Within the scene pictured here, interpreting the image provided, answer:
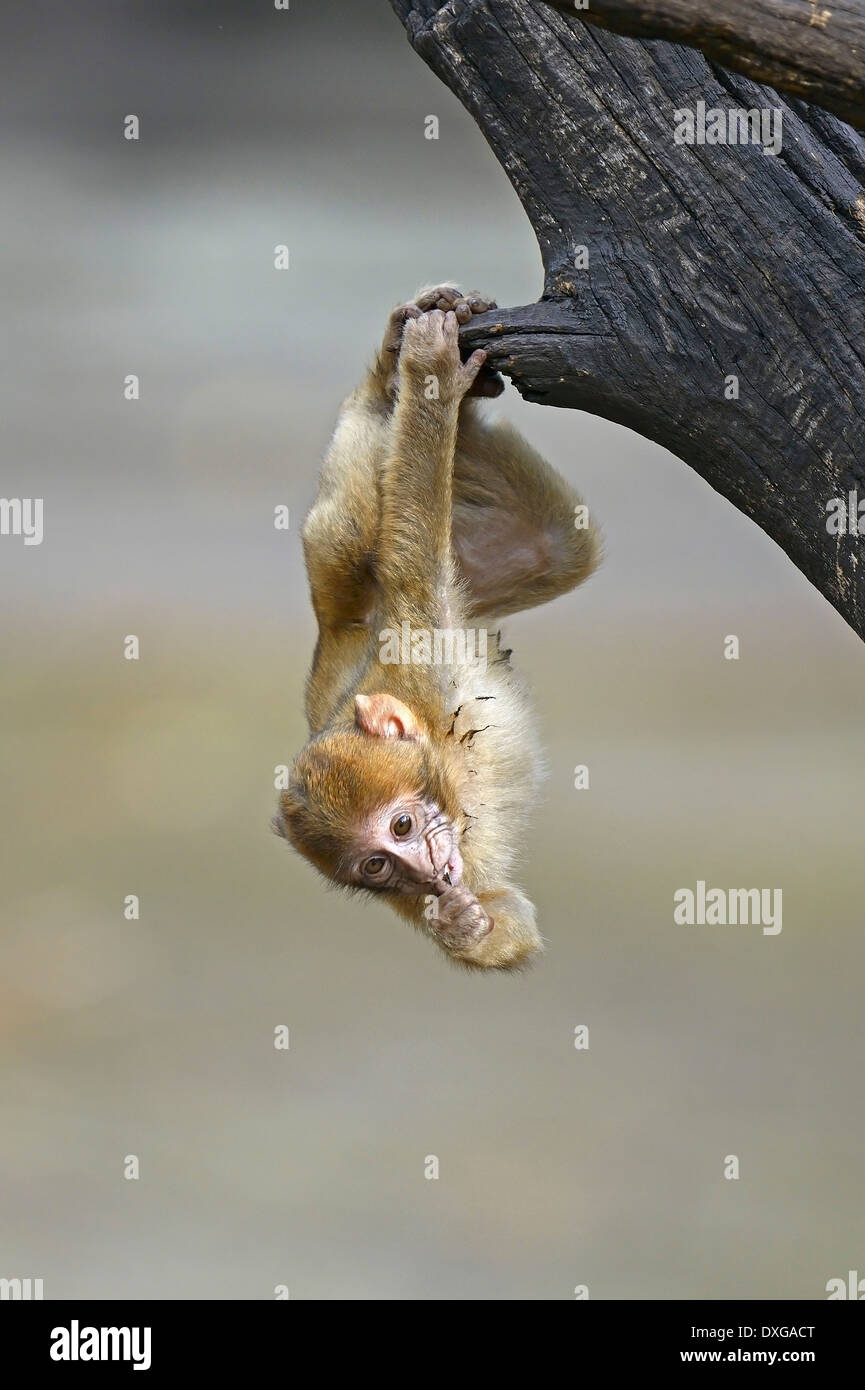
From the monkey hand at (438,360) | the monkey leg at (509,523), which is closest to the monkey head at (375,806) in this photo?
the monkey leg at (509,523)

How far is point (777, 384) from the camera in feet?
13.1

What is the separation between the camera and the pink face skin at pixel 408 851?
4707 mm

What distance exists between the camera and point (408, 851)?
4.73m

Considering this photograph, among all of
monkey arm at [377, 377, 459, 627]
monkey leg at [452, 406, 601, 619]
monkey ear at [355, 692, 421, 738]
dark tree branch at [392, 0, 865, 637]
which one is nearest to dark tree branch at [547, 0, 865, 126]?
dark tree branch at [392, 0, 865, 637]

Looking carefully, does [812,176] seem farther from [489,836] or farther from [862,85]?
[489,836]

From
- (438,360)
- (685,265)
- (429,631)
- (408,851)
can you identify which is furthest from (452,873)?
(685,265)

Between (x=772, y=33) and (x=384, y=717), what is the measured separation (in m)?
2.47

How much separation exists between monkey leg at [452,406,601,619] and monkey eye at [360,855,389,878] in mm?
1038

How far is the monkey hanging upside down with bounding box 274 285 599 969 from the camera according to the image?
4645 millimetres

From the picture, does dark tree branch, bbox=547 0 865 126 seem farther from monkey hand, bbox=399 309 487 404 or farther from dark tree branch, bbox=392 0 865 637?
monkey hand, bbox=399 309 487 404

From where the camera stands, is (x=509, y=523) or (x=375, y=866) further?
(x=509, y=523)

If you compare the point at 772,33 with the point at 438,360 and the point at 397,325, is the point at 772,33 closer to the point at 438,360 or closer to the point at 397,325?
the point at 438,360

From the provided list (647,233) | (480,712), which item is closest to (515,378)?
(647,233)

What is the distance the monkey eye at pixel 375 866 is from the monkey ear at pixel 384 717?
1.38ft
